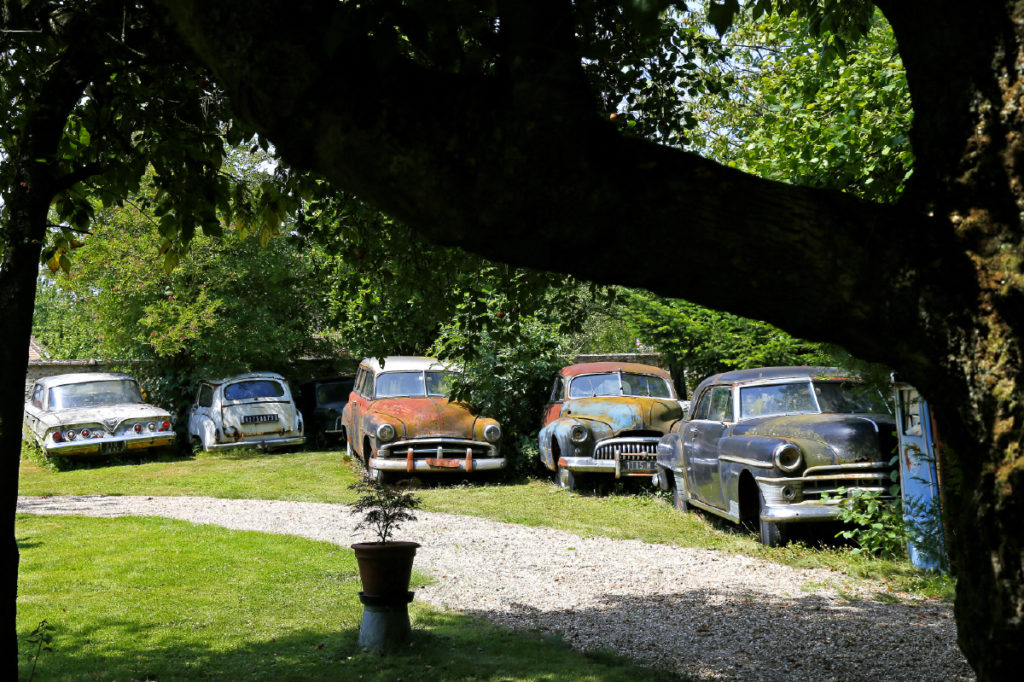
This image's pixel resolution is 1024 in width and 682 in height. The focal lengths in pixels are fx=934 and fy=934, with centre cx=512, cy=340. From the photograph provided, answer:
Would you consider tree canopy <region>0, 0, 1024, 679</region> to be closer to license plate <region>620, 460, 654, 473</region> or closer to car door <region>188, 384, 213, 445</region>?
license plate <region>620, 460, 654, 473</region>

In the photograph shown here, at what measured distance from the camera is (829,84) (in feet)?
33.5

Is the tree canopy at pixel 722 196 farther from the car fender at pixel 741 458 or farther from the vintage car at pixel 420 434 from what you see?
the vintage car at pixel 420 434

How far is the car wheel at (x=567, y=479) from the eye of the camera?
1348 cm

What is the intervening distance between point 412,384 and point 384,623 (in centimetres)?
982

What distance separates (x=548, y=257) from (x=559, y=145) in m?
0.31

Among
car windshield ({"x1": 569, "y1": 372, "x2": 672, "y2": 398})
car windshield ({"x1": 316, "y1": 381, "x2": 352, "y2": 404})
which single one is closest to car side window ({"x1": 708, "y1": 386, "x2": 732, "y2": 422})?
car windshield ({"x1": 569, "y1": 372, "x2": 672, "y2": 398})

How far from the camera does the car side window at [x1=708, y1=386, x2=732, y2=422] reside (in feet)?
33.4

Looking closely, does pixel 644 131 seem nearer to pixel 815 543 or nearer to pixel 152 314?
pixel 815 543

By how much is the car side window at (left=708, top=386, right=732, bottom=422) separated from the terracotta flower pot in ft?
16.7

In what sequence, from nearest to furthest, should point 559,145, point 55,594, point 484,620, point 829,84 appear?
point 559,145 < point 484,620 < point 55,594 < point 829,84

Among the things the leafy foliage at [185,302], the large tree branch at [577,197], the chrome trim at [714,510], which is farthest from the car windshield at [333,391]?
the large tree branch at [577,197]

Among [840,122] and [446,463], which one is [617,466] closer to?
[446,463]

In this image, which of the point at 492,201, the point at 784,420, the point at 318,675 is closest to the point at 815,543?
the point at 784,420

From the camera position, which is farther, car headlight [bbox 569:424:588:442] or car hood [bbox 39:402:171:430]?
car hood [bbox 39:402:171:430]
